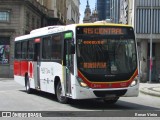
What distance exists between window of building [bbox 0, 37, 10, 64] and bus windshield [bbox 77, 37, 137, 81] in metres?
39.3

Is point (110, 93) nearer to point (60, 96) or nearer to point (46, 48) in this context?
point (60, 96)

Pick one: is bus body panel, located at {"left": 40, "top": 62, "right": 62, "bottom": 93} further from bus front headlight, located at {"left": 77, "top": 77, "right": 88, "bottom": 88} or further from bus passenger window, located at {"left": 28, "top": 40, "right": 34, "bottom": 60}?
bus front headlight, located at {"left": 77, "top": 77, "right": 88, "bottom": 88}

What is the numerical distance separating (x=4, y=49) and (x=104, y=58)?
39.6m

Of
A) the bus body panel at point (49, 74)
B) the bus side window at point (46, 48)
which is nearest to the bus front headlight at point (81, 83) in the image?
the bus body panel at point (49, 74)

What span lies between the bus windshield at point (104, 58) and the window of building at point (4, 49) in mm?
39334

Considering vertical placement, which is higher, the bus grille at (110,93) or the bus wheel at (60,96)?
the bus grille at (110,93)

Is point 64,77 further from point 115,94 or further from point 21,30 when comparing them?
point 21,30

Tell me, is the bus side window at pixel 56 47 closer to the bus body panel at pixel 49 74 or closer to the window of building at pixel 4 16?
the bus body panel at pixel 49 74

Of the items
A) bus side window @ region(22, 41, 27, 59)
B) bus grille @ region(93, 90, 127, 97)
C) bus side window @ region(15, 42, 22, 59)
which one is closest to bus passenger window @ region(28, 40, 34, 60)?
bus side window @ region(22, 41, 27, 59)

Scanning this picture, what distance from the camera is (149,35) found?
175 ft

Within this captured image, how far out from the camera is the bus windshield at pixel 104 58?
16734 millimetres

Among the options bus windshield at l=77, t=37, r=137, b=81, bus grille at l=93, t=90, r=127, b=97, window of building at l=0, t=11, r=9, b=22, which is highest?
window of building at l=0, t=11, r=9, b=22

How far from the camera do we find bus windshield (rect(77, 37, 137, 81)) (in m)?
16.7

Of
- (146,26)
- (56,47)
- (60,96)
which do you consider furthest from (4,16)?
(60,96)
